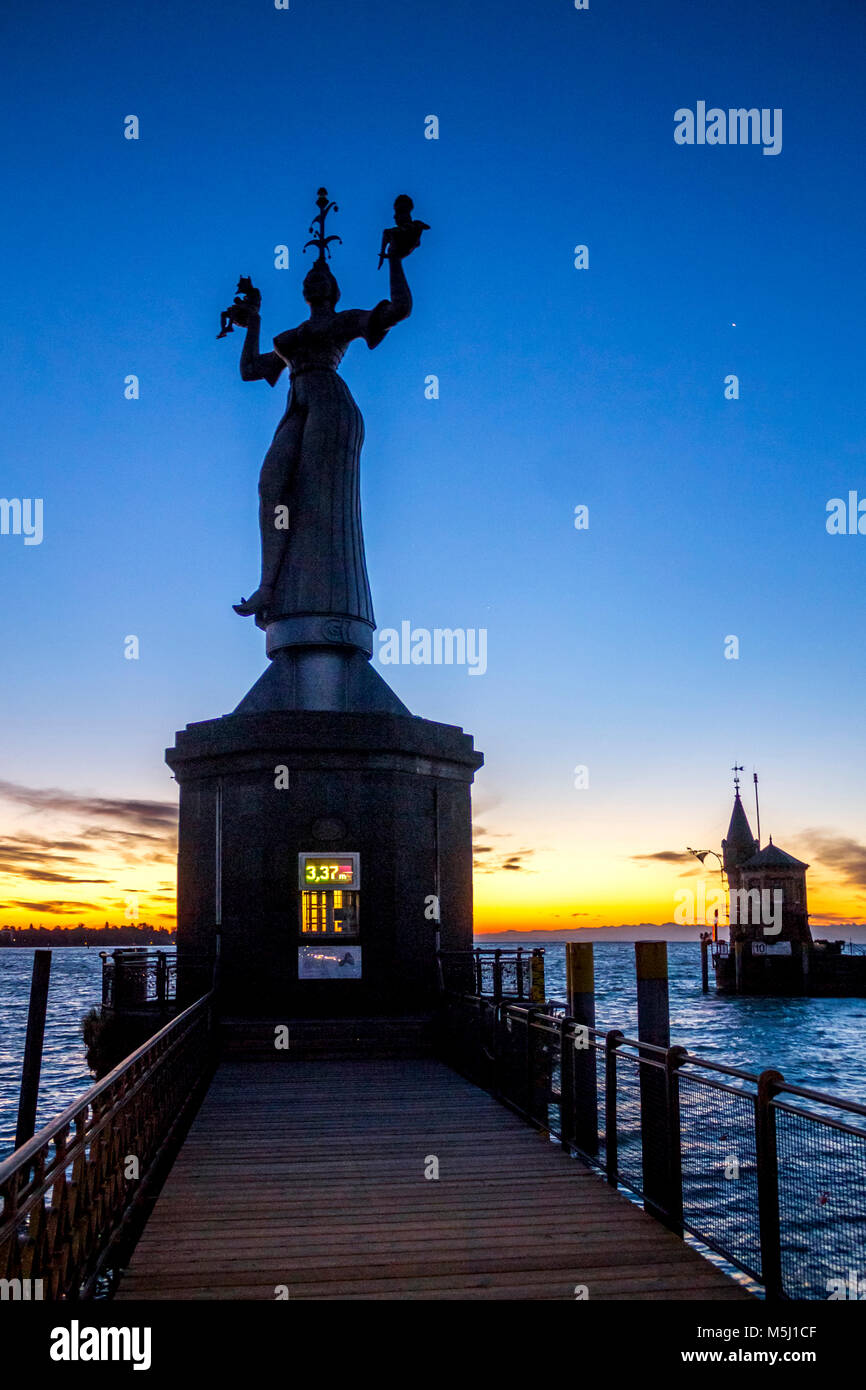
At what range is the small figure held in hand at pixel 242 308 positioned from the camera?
21.6 m

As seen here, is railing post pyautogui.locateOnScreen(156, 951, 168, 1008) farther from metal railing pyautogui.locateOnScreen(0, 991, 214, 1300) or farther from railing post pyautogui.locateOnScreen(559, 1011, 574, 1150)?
railing post pyautogui.locateOnScreen(559, 1011, 574, 1150)

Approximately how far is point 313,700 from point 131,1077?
12.2 metres

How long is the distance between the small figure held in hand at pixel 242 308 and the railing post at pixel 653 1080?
1649 centimetres

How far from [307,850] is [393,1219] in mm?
10438

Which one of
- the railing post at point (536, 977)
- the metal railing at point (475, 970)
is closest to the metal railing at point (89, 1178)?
the metal railing at point (475, 970)

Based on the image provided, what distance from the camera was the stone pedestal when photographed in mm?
17359

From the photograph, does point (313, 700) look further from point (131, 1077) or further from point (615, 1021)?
point (615, 1021)

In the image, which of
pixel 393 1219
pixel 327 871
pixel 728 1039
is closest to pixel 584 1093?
pixel 393 1219

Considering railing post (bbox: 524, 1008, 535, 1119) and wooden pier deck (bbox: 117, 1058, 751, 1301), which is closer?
wooden pier deck (bbox: 117, 1058, 751, 1301)

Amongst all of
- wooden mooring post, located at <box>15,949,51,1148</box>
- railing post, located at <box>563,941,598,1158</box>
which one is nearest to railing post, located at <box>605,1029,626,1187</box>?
railing post, located at <box>563,941,598,1158</box>

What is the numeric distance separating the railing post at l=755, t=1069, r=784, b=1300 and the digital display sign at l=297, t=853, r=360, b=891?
39.2 ft

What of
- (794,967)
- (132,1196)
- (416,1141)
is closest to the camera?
(132,1196)

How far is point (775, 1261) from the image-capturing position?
5941 millimetres
